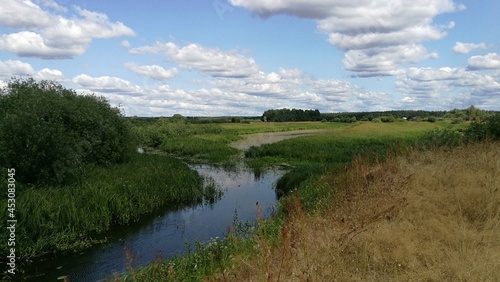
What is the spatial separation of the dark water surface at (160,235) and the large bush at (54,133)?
4658 millimetres

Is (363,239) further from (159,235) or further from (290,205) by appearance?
(159,235)

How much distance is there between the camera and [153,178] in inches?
755

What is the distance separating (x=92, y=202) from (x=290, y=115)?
5493 inches

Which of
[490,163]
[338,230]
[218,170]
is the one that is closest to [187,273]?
[338,230]

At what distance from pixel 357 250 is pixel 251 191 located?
15365 mm

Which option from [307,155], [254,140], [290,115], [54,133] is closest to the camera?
[54,133]

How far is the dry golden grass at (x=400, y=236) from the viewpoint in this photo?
5.36 m

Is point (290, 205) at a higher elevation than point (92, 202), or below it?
higher

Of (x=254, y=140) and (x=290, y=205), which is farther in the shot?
(x=254, y=140)

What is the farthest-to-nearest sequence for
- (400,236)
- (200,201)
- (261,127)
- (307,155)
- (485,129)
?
(261,127) < (307,155) < (200,201) < (485,129) < (400,236)

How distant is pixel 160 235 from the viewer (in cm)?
1380

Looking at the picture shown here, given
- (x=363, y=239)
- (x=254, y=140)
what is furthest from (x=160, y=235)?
(x=254, y=140)

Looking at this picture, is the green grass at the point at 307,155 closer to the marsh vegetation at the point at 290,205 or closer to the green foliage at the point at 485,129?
the marsh vegetation at the point at 290,205

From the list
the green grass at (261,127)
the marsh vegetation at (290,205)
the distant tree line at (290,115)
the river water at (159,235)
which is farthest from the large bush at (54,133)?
the distant tree line at (290,115)
